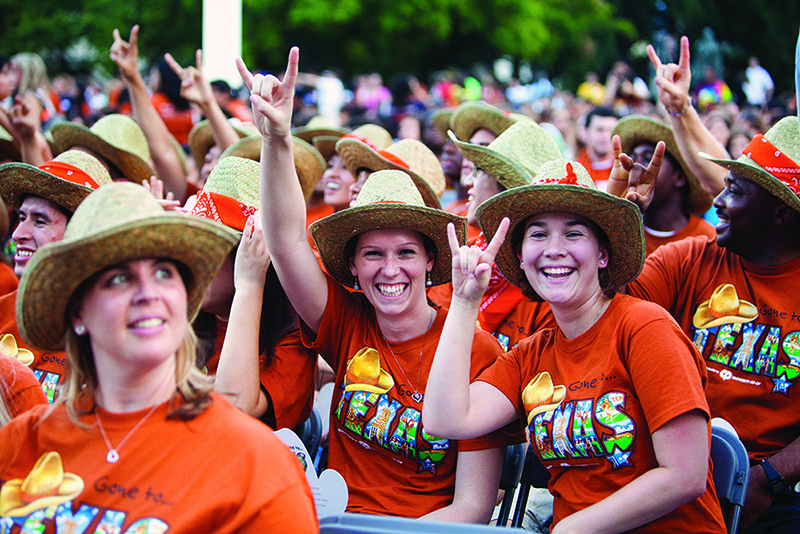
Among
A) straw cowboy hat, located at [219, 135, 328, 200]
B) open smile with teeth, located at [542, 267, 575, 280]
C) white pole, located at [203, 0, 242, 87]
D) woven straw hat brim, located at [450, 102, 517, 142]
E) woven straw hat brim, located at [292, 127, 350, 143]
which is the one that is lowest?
open smile with teeth, located at [542, 267, 575, 280]

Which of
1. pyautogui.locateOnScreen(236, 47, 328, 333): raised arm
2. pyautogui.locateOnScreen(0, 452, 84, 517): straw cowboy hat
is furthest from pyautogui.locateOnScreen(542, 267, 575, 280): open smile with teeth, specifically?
pyautogui.locateOnScreen(0, 452, 84, 517): straw cowboy hat

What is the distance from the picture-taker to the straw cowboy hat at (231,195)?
10.5ft

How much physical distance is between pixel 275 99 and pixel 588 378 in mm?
1432

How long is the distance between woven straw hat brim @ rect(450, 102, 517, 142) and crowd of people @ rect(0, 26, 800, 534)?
1.26 meters

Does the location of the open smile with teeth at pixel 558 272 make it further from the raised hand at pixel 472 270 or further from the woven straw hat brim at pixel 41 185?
the woven straw hat brim at pixel 41 185

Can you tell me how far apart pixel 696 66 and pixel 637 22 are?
6.61 meters

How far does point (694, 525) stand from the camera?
250cm

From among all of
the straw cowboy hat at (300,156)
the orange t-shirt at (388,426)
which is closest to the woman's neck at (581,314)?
the orange t-shirt at (388,426)

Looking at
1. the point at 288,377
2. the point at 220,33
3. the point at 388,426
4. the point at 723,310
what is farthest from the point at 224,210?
the point at 220,33

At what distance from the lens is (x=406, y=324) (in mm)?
3014

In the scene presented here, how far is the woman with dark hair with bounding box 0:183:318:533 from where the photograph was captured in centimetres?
183

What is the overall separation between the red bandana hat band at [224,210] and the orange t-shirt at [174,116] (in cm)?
→ 493

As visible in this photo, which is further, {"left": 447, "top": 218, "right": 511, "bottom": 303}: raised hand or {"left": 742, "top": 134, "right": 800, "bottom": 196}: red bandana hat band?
{"left": 742, "top": 134, "right": 800, "bottom": 196}: red bandana hat band

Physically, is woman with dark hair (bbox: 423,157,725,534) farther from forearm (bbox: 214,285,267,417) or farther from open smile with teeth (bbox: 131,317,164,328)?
open smile with teeth (bbox: 131,317,164,328)
